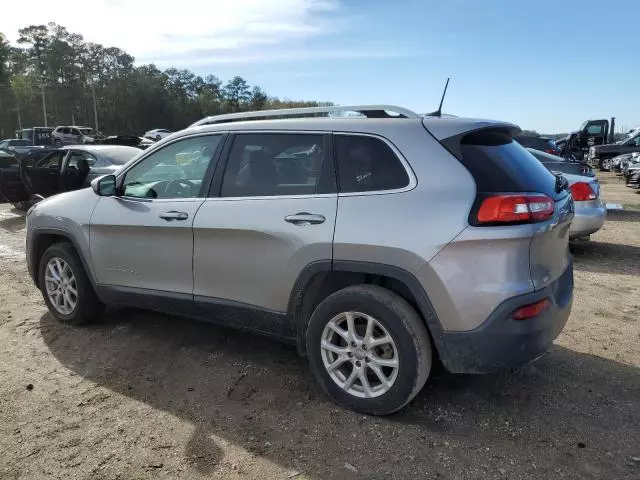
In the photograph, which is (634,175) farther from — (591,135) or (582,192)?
(591,135)

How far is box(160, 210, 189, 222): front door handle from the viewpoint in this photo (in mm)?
3812

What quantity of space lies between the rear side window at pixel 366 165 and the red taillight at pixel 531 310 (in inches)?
36.0

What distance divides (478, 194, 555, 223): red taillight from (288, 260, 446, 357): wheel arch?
51cm

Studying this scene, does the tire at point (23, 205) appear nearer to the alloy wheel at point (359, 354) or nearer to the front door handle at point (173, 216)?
the front door handle at point (173, 216)

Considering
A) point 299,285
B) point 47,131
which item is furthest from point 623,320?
point 47,131

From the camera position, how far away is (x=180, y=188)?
4.02 meters

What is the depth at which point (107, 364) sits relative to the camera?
400 cm

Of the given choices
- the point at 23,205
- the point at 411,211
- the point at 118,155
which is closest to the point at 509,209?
the point at 411,211

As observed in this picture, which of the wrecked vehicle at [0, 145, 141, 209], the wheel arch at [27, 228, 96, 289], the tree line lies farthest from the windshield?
the tree line

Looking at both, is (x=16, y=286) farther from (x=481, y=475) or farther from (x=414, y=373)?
(x=481, y=475)

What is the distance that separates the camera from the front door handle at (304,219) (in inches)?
127

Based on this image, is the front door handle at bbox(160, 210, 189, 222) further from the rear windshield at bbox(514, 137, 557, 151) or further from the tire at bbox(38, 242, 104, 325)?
the rear windshield at bbox(514, 137, 557, 151)

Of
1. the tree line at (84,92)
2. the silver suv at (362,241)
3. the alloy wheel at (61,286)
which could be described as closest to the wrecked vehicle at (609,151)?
the silver suv at (362,241)

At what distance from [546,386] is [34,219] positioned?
4.48 meters
